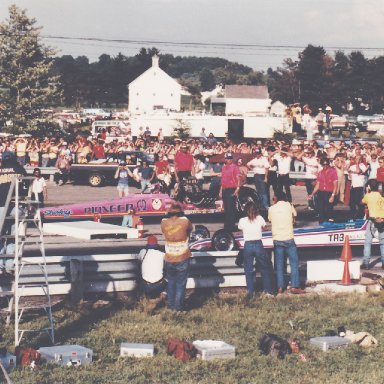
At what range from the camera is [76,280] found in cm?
1284

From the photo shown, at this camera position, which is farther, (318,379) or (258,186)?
(258,186)

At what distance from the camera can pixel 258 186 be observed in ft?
77.5

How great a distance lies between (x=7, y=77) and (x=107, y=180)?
2298 centimetres

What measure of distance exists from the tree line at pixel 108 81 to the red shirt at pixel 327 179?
32.2 metres

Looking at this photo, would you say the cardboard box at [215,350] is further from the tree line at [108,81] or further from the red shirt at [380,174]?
the tree line at [108,81]

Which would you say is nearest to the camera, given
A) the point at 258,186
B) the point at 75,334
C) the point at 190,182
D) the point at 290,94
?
the point at 75,334

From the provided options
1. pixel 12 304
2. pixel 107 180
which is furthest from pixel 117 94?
pixel 12 304

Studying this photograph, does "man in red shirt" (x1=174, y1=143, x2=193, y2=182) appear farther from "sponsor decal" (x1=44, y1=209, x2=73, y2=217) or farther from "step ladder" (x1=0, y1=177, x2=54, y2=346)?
"step ladder" (x1=0, y1=177, x2=54, y2=346)

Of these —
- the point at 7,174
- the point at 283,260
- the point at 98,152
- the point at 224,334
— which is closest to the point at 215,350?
the point at 224,334

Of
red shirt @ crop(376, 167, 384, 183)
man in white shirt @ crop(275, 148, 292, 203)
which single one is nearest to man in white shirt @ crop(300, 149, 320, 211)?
man in white shirt @ crop(275, 148, 292, 203)

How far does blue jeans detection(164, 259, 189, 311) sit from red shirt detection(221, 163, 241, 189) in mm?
7270

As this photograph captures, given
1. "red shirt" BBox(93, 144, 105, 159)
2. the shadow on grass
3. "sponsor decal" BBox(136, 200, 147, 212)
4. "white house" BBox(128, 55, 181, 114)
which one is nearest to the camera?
the shadow on grass

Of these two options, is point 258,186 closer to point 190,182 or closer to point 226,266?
point 190,182

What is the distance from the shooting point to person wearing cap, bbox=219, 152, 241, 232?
1973cm
